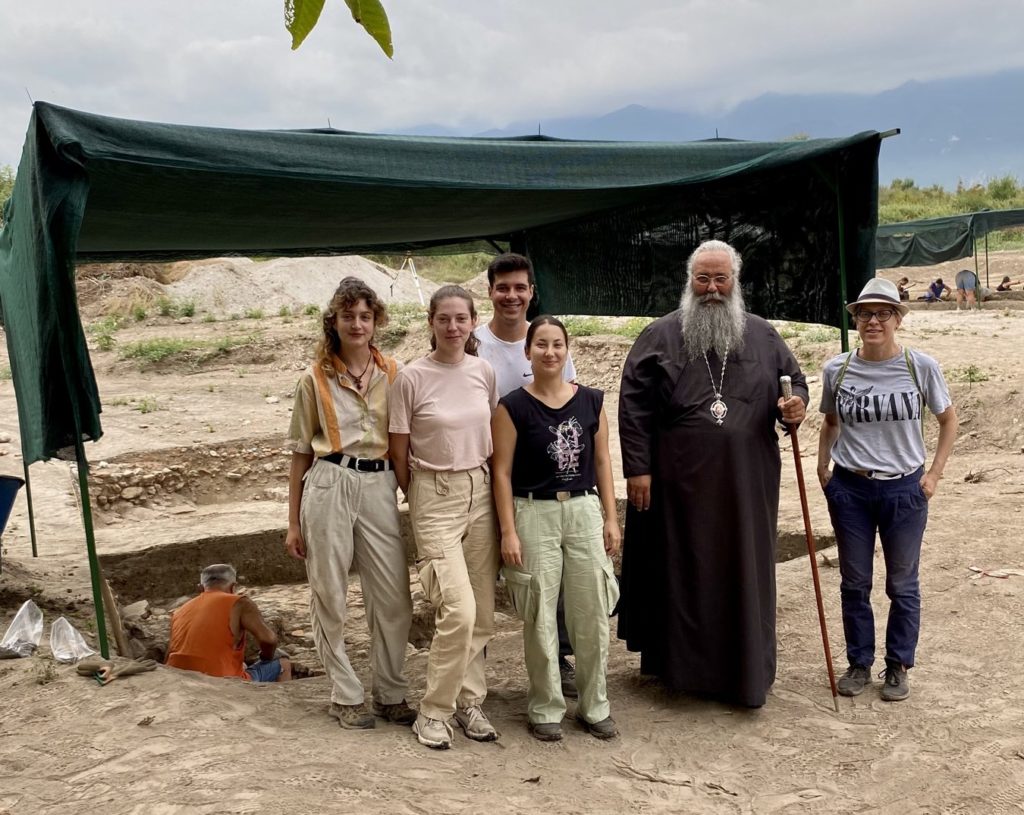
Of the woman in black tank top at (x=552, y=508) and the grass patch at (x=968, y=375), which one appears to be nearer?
the woman in black tank top at (x=552, y=508)

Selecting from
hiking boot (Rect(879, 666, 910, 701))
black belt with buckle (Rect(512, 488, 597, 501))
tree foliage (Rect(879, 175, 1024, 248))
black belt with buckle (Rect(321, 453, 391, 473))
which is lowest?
hiking boot (Rect(879, 666, 910, 701))

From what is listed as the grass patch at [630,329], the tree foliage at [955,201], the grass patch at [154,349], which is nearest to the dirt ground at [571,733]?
the grass patch at [630,329]

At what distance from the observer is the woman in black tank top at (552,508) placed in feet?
11.7

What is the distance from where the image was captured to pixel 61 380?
13.0 feet

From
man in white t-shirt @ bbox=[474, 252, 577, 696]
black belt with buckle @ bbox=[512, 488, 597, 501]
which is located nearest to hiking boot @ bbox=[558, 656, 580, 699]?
black belt with buckle @ bbox=[512, 488, 597, 501]

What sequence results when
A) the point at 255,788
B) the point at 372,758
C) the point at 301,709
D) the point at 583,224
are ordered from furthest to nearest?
the point at 583,224, the point at 301,709, the point at 372,758, the point at 255,788

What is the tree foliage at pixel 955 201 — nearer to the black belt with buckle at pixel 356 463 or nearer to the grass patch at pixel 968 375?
the grass patch at pixel 968 375

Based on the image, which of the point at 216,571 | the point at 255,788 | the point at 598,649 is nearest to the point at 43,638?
the point at 216,571

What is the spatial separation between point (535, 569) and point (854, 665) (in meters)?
1.53

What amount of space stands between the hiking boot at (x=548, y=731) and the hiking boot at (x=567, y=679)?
1.25 ft

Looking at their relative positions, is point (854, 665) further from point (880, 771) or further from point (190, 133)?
point (190, 133)

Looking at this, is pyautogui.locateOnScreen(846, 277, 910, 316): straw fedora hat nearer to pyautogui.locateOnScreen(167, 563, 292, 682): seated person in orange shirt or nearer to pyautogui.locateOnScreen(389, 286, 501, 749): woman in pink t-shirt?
pyautogui.locateOnScreen(389, 286, 501, 749): woman in pink t-shirt

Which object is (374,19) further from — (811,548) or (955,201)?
(955,201)

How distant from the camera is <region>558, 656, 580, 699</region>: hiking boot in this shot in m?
4.18
